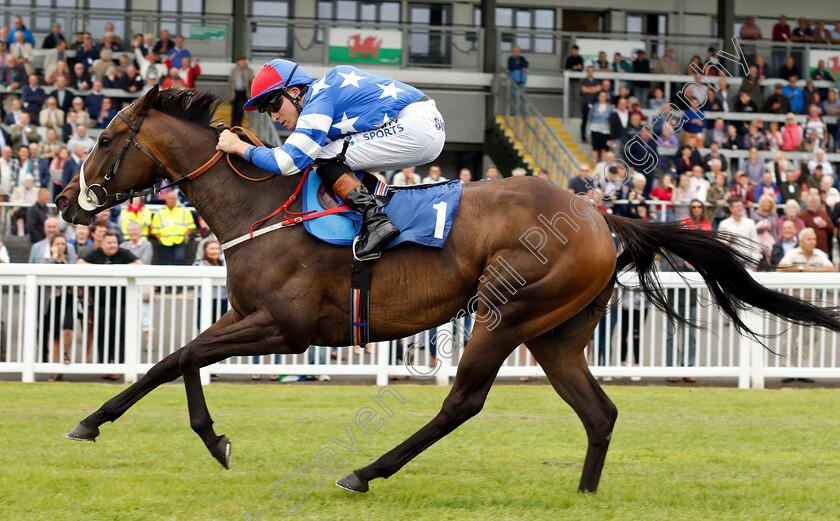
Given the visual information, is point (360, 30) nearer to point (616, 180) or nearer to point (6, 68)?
point (6, 68)

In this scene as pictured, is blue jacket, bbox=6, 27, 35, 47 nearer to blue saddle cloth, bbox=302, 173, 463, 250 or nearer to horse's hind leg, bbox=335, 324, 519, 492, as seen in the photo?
blue saddle cloth, bbox=302, 173, 463, 250

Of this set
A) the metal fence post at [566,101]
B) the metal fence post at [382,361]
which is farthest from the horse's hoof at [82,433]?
the metal fence post at [566,101]

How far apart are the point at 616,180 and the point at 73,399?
24.4 feet

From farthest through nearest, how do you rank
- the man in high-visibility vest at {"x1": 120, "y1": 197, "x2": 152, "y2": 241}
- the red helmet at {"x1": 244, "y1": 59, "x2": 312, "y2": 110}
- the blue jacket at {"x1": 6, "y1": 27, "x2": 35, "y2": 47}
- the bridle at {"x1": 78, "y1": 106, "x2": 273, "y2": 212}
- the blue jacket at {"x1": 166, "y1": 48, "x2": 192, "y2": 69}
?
1. the blue jacket at {"x1": 6, "y1": 27, "x2": 35, "y2": 47}
2. the blue jacket at {"x1": 166, "y1": 48, "x2": 192, "y2": 69}
3. the man in high-visibility vest at {"x1": 120, "y1": 197, "x2": 152, "y2": 241}
4. the bridle at {"x1": 78, "y1": 106, "x2": 273, "y2": 212}
5. the red helmet at {"x1": 244, "y1": 59, "x2": 312, "y2": 110}

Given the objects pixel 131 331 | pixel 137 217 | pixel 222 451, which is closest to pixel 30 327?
pixel 131 331

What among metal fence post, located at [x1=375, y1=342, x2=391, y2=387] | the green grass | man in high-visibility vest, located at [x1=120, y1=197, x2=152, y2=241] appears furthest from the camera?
man in high-visibility vest, located at [x1=120, y1=197, x2=152, y2=241]

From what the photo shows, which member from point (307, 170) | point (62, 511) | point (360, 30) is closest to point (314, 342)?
point (307, 170)

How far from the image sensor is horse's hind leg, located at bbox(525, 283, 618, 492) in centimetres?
474

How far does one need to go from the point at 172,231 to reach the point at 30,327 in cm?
249

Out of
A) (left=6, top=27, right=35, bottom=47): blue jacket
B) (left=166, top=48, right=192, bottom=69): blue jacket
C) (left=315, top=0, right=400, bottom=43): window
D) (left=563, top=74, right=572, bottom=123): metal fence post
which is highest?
(left=315, top=0, right=400, bottom=43): window

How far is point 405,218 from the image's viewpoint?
14.9ft

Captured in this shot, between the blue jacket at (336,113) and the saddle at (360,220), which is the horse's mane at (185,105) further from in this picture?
the saddle at (360,220)

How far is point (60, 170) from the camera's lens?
12.6m

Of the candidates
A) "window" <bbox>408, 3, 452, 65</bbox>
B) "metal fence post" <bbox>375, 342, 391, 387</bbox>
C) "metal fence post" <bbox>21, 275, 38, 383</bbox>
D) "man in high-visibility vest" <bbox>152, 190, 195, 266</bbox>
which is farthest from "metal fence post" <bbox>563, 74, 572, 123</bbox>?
"metal fence post" <bbox>21, 275, 38, 383</bbox>
